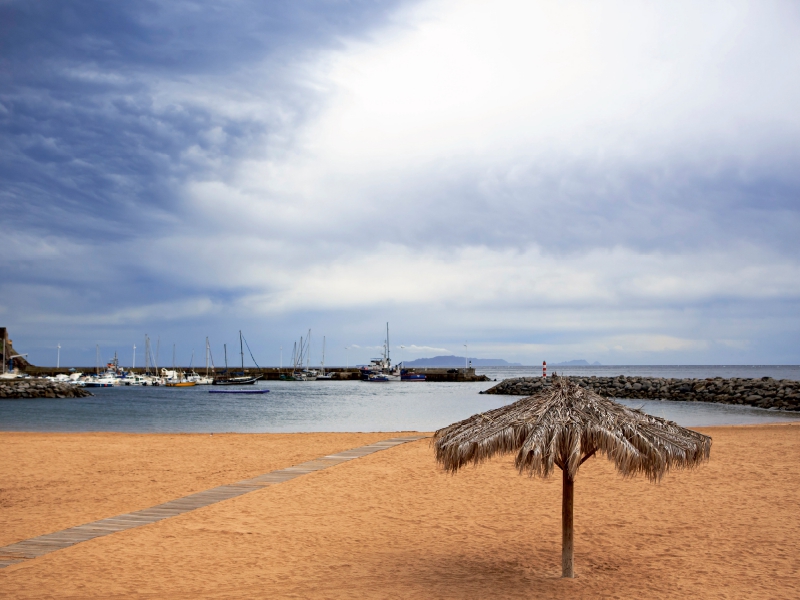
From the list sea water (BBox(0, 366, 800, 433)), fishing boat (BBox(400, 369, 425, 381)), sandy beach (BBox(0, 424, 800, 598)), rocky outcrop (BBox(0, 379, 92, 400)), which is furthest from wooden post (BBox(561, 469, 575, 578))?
fishing boat (BBox(400, 369, 425, 381))

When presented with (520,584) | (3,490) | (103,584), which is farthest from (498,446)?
(3,490)

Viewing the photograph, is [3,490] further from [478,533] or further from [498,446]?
[498,446]

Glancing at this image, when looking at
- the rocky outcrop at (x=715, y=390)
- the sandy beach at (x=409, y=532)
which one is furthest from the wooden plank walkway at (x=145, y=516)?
the rocky outcrop at (x=715, y=390)

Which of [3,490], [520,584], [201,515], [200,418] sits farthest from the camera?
[200,418]

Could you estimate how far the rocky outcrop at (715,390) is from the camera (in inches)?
1672

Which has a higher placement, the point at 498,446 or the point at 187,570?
the point at 498,446

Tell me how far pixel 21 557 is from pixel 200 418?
34.0 m

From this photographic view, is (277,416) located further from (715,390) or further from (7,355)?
(7,355)

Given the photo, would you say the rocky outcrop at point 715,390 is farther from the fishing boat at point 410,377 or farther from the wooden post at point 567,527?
the fishing boat at point 410,377

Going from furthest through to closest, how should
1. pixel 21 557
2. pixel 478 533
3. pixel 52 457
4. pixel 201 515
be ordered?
pixel 52 457 → pixel 201 515 → pixel 478 533 → pixel 21 557

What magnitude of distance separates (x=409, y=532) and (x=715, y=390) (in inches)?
1880

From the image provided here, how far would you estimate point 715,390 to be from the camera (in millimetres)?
49938

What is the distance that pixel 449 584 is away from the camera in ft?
23.2

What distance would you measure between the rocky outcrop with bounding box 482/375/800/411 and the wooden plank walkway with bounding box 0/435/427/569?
26557 millimetres
